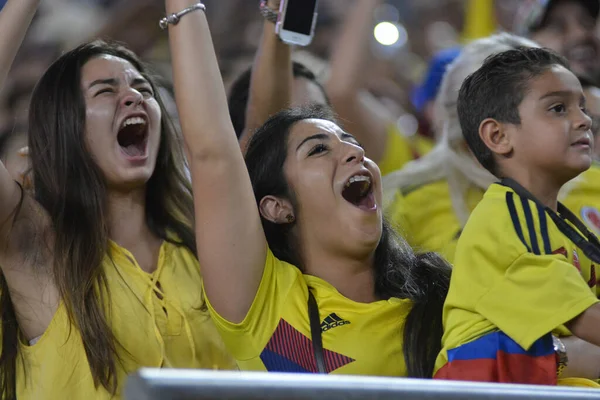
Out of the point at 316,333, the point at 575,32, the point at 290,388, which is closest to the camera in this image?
the point at 290,388

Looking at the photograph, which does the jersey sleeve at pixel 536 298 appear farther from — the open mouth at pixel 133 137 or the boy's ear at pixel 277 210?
the open mouth at pixel 133 137

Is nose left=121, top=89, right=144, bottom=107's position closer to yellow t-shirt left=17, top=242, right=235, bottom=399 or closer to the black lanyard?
yellow t-shirt left=17, top=242, right=235, bottom=399

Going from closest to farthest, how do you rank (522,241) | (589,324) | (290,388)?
(290,388) < (589,324) < (522,241)

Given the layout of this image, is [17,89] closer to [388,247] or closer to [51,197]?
[51,197]

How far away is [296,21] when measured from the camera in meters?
2.63

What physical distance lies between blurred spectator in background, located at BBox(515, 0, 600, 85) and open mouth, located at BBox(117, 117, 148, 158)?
1851 mm

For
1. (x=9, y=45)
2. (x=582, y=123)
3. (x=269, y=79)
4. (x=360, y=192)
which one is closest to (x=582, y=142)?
(x=582, y=123)

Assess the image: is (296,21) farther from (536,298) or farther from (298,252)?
(536,298)

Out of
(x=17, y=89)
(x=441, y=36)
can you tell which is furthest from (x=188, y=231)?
(x=441, y=36)

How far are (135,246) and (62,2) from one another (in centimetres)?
252

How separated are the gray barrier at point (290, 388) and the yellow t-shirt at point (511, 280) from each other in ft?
2.01

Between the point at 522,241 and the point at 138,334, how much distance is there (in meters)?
0.87

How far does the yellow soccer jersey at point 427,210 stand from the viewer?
3105 millimetres

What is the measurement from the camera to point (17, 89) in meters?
4.02
